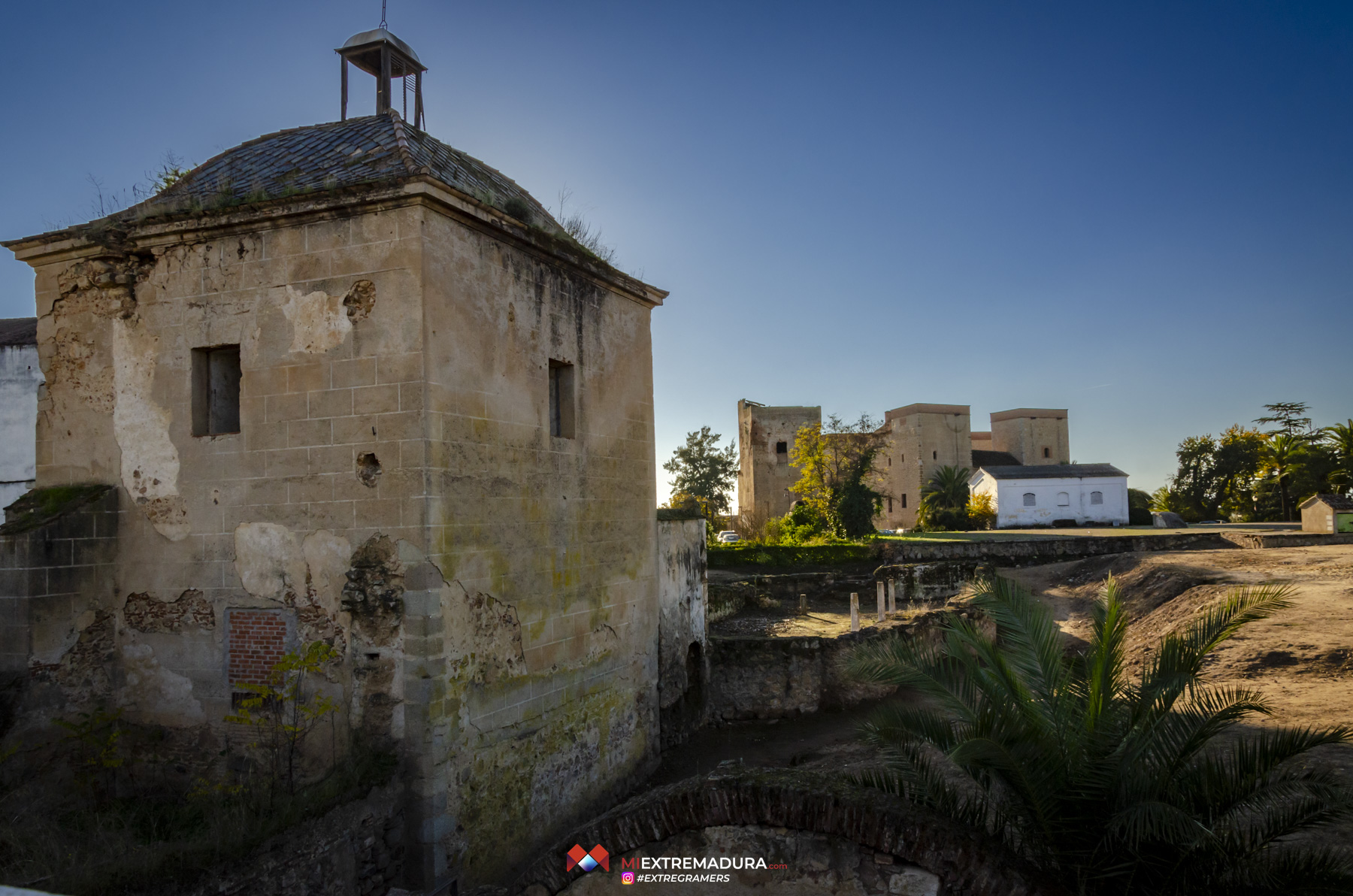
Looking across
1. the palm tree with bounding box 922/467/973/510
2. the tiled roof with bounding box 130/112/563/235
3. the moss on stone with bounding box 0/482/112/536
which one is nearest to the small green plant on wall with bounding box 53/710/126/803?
the moss on stone with bounding box 0/482/112/536

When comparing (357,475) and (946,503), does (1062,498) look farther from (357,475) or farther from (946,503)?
(357,475)

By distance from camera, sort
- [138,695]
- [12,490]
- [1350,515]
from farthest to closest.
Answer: [1350,515] → [12,490] → [138,695]

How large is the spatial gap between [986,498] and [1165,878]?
46.1m

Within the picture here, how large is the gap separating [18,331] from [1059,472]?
4795cm

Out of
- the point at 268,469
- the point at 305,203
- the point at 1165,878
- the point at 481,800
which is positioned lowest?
the point at 481,800

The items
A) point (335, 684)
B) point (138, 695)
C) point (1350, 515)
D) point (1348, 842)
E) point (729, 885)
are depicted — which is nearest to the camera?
point (729, 885)

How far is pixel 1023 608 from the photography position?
515 cm

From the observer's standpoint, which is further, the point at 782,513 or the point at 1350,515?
the point at 782,513

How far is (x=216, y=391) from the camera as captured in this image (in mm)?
7469

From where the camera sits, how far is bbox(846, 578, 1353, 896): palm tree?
4.12 meters

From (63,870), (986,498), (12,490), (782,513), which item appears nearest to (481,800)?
(63,870)

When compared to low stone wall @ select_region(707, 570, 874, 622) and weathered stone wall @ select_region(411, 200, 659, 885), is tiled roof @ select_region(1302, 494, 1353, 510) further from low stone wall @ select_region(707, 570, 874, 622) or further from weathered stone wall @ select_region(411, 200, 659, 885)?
weathered stone wall @ select_region(411, 200, 659, 885)

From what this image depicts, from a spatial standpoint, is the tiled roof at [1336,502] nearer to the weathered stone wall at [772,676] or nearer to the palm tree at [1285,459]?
the palm tree at [1285,459]

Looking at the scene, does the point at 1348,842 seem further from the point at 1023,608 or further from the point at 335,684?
the point at 335,684
